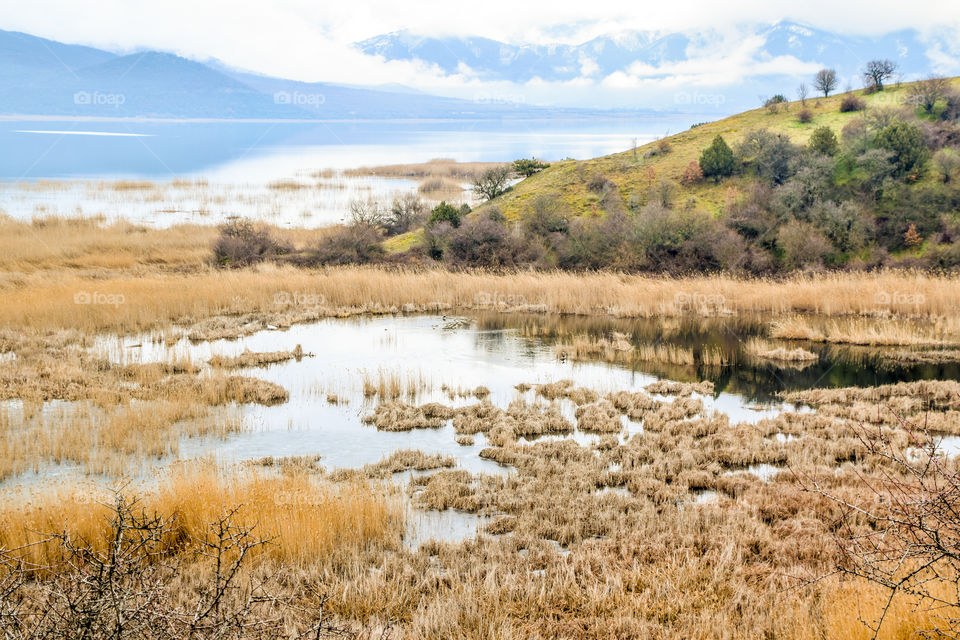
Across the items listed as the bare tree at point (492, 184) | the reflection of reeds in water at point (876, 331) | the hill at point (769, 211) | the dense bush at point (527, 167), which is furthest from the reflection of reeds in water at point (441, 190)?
the reflection of reeds in water at point (876, 331)

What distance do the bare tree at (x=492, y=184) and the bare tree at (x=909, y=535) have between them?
38396 millimetres

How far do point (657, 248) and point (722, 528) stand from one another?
93.7ft

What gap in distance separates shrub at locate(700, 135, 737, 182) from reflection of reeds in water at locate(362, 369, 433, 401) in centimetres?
3120

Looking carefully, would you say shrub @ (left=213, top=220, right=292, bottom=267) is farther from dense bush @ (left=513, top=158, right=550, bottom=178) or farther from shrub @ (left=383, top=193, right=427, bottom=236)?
dense bush @ (left=513, top=158, right=550, bottom=178)

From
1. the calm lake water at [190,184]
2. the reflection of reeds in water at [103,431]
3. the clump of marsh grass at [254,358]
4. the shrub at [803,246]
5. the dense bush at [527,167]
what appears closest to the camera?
the reflection of reeds in water at [103,431]

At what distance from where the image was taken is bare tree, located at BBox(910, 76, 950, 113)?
42.7 metres

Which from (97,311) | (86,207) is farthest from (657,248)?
(86,207)

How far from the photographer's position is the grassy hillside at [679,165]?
41.5m

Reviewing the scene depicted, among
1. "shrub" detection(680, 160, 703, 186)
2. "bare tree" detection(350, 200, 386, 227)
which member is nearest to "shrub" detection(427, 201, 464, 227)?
"bare tree" detection(350, 200, 386, 227)

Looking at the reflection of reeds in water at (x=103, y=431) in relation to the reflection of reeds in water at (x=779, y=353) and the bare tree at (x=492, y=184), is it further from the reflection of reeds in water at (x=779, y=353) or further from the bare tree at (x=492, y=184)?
the bare tree at (x=492, y=184)

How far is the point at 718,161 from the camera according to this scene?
4166 cm

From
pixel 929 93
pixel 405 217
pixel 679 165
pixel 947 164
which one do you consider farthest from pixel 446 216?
pixel 929 93

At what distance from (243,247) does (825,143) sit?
113 ft

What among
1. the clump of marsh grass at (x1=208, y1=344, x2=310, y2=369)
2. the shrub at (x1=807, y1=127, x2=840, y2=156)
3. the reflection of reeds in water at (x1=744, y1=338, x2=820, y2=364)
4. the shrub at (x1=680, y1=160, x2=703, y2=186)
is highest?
the shrub at (x1=807, y1=127, x2=840, y2=156)
